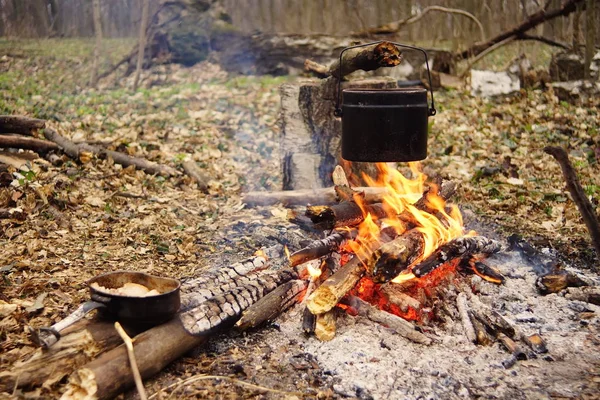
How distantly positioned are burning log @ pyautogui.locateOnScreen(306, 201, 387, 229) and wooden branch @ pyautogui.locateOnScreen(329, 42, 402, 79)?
1.14 metres

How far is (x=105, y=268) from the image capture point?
507 cm

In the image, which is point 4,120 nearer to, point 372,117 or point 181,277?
point 181,277

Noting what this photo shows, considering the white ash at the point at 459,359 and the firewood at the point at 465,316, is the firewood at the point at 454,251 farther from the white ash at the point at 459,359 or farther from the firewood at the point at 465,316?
the white ash at the point at 459,359

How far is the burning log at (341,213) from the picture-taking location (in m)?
4.54

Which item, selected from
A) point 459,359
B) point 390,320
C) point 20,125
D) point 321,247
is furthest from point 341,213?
point 20,125

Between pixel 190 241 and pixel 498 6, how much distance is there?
12.1m

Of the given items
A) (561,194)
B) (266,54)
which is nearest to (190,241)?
(561,194)

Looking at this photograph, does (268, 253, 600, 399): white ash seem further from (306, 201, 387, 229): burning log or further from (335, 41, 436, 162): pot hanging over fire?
(335, 41, 436, 162): pot hanging over fire

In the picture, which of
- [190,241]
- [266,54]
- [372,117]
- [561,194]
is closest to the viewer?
[372,117]

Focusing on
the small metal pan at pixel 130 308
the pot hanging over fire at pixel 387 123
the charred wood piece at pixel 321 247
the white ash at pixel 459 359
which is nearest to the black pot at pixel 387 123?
the pot hanging over fire at pixel 387 123

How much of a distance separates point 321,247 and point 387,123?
3.63 feet

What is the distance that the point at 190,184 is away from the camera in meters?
7.44

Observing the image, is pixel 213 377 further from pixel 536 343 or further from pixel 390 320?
pixel 536 343

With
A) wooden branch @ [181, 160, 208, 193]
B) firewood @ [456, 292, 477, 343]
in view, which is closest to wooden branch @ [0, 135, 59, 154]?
wooden branch @ [181, 160, 208, 193]
